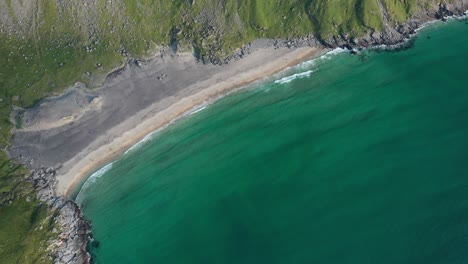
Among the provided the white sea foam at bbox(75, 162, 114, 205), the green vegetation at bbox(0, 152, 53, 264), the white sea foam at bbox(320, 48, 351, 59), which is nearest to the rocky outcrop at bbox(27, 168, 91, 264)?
the green vegetation at bbox(0, 152, 53, 264)

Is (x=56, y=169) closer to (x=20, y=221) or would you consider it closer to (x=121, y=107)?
(x=20, y=221)

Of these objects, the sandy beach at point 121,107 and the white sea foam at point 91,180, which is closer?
the white sea foam at point 91,180

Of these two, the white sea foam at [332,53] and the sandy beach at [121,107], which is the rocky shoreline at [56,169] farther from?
the sandy beach at [121,107]

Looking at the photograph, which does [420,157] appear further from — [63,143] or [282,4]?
[63,143]

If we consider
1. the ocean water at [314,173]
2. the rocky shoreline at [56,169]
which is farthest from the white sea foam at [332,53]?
the ocean water at [314,173]

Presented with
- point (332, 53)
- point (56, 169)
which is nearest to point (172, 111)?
point (56, 169)

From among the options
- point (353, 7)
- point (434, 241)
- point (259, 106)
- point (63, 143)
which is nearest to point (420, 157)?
point (434, 241)

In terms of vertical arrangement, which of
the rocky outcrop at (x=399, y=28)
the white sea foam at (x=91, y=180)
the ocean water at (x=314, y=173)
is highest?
the rocky outcrop at (x=399, y=28)
